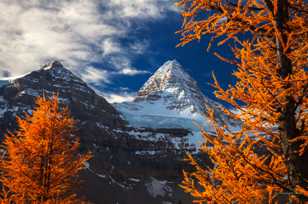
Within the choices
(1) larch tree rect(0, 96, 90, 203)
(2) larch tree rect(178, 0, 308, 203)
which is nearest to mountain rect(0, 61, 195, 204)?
(1) larch tree rect(0, 96, 90, 203)

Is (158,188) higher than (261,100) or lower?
lower

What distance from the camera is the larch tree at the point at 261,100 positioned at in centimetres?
383

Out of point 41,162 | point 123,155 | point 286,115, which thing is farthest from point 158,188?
point 286,115

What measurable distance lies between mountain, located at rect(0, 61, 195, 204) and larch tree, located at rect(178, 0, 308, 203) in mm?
108284

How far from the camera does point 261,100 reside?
3.91 meters

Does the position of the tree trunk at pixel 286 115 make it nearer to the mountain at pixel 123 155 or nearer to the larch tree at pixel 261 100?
the larch tree at pixel 261 100

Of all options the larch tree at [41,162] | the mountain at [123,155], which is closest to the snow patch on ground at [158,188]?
the mountain at [123,155]

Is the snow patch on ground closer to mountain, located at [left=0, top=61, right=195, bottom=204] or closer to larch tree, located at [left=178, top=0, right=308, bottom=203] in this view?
mountain, located at [left=0, top=61, right=195, bottom=204]

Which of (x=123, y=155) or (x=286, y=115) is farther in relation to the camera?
(x=123, y=155)

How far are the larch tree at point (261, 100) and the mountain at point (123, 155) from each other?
10828 centimetres

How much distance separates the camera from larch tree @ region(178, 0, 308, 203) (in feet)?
12.6

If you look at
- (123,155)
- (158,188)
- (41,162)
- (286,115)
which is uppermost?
(286,115)

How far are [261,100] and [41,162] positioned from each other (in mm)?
10403

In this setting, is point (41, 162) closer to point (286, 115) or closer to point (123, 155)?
point (286, 115)
